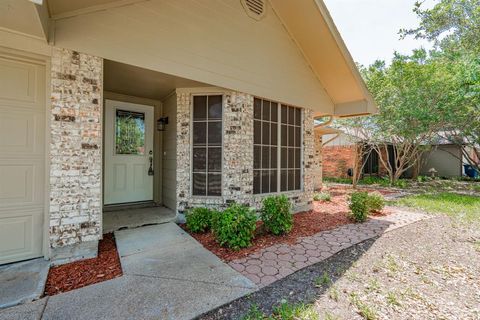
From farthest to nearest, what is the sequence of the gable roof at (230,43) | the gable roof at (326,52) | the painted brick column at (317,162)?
1. the painted brick column at (317,162)
2. the gable roof at (326,52)
3. the gable roof at (230,43)

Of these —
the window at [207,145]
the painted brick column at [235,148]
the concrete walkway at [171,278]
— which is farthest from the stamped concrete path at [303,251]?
the window at [207,145]

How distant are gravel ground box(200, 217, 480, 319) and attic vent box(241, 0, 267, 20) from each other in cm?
489

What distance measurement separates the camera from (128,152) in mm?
5188

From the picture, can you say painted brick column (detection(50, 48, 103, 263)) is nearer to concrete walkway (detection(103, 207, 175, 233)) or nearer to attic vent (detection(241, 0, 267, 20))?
concrete walkway (detection(103, 207, 175, 233))

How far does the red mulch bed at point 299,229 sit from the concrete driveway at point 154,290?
294 mm

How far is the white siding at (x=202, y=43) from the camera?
3.28 metres

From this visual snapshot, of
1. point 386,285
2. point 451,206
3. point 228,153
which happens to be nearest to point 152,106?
point 228,153

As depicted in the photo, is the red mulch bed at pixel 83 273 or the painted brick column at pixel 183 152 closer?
the red mulch bed at pixel 83 273

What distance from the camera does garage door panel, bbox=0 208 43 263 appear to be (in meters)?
2.87

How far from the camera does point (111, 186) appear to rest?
4945mm

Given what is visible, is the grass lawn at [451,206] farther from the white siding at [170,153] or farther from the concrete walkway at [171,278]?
the white siding at [170,153]

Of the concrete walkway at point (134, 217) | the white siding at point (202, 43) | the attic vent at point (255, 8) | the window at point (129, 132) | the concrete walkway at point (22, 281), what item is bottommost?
the concrete walkway at point (22, 281)

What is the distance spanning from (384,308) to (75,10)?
501cm

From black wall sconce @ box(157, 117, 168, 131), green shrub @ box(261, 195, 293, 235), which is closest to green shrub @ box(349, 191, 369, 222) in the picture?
green shrub @ box(261, 195, 293, 235)
